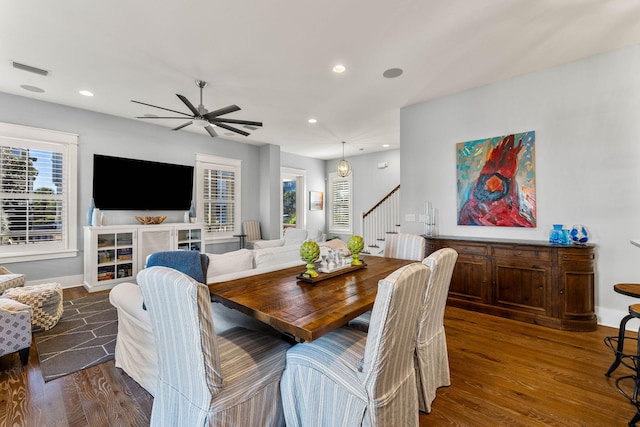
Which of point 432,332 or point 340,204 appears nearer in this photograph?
point 432,332

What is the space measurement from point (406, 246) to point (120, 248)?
457cm

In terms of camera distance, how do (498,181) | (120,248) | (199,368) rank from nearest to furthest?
1. (199,368)
2. (498,181)
3. (120,248)

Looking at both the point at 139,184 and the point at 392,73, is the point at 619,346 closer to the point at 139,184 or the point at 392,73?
the point at 392,73

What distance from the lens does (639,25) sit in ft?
8.66

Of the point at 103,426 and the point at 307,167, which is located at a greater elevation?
the point at 307,167

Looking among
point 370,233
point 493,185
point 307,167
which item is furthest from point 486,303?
point 307,167

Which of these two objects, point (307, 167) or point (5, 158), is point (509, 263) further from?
point (5, 158)

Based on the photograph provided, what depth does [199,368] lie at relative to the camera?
1272mm

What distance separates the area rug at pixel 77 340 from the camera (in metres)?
2.39

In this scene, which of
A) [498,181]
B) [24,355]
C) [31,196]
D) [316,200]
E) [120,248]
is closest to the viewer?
[24,355]

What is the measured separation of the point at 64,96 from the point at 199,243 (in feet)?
10.2

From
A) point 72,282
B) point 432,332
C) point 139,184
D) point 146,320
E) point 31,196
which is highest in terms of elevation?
point 139,184

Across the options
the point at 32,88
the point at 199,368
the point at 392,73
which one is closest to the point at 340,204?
the point at 392,73

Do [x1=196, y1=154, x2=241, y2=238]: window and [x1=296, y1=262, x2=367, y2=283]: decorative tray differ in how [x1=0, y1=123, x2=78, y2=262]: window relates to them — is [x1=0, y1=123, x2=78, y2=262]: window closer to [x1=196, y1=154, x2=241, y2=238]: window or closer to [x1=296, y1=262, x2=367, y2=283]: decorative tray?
[x1=196, y1=154, x2=241, y2=238]: window
